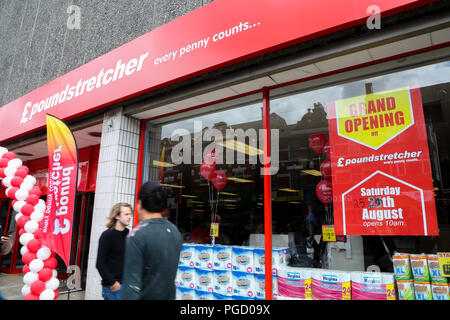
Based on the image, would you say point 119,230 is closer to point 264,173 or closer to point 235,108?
point 264,173

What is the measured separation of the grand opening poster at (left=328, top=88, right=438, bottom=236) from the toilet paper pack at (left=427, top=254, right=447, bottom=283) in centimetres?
28

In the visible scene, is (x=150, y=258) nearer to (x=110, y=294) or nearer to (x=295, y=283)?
(x=110, y=294)

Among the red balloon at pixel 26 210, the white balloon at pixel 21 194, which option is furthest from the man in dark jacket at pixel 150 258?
the white balloon at pixel 21 194

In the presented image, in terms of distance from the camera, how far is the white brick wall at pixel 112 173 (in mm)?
4676

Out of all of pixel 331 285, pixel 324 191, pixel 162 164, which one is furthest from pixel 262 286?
pixel 162 164

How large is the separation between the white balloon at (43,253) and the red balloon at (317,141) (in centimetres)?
381

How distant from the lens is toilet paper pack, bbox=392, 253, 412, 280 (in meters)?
2.90

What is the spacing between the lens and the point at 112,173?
15.7ft

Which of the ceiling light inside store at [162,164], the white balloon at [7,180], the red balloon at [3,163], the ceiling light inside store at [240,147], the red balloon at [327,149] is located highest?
the ceiling light inside store at [240,147]

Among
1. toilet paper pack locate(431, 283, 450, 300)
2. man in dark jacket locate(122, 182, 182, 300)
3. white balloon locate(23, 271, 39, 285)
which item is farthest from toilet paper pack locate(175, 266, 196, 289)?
toilet paper pack locate(431, 283, 450, 300)

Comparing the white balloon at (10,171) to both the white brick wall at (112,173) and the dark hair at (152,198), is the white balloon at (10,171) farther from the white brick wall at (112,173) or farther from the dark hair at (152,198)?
the dark hair at (152,198)

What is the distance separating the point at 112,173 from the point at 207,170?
1.48m

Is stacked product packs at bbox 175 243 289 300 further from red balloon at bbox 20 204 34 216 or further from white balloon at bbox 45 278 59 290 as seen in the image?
red balloon at bbox 20 204 34 216

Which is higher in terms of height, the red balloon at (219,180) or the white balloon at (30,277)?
the red balloon at (219,180)
